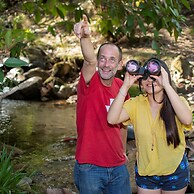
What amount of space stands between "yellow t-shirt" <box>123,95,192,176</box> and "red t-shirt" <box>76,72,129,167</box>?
157 millimetres

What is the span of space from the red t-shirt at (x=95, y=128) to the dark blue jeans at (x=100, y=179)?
0.04 meters

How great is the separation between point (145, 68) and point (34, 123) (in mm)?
6501

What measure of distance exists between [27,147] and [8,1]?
11.1 m

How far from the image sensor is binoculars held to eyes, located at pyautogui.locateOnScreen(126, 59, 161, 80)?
244 centimetres

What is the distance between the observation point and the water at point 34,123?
293 inches

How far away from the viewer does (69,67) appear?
41.6 feet

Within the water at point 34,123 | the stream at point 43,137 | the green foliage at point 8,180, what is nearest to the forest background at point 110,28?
the green foliage at point 8,180

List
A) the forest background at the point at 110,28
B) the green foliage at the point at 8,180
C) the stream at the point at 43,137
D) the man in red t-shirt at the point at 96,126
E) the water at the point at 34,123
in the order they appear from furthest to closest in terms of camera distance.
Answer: the water at the point at 34,123
the stream at the point at 43,137
the green foliage at the point at 8,180
the forest background at the point at 110,28
the man in red t-shirt at the point at 96,126

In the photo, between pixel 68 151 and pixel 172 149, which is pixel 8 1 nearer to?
pixel 68 151

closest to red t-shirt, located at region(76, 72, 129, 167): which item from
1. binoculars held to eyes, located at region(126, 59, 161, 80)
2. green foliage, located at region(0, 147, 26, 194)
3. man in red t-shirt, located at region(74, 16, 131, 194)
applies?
man in red t-shirt, located at region(74, 16, 131, 194)

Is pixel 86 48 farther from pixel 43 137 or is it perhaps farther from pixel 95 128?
pixel 43 137

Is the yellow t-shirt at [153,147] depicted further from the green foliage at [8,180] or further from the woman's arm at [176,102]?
the green foliage at [8,180]

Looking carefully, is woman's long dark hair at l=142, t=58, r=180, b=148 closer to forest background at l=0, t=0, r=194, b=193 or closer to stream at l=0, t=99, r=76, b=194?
forest background at l=0, t=0, r=194, b=193

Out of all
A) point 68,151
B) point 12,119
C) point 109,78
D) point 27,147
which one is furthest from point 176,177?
point 12,119
